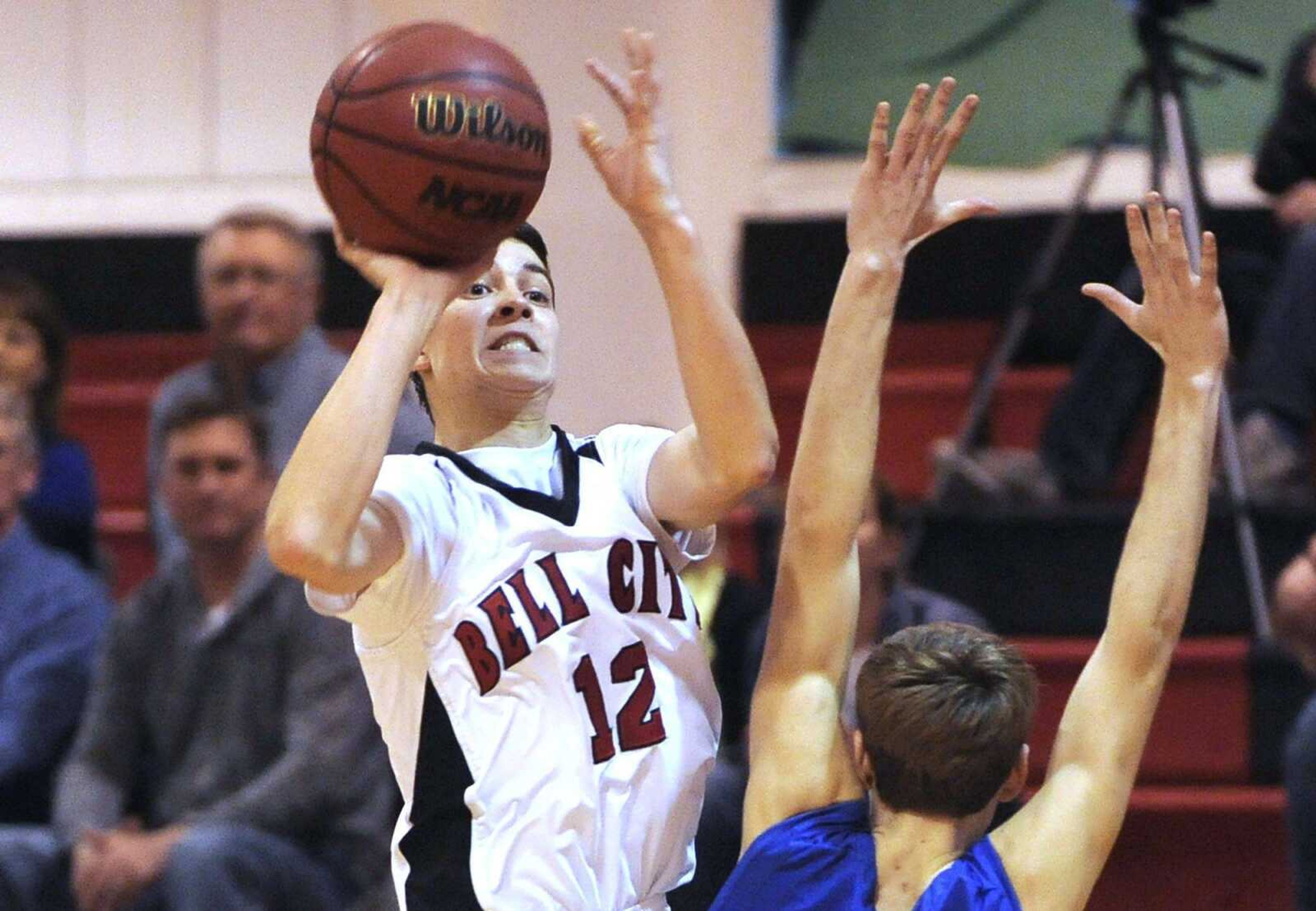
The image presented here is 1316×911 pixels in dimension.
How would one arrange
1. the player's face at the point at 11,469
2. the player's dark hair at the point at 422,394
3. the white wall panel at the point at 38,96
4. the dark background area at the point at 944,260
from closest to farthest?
the player's dark hair at the point at 422,394, the player's face at the point at 11,469, the dark background area at the point at 944,260, the white wall panel at the point at 38,96

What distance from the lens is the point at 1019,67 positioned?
19.9 feet

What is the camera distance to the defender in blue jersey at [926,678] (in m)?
2.29

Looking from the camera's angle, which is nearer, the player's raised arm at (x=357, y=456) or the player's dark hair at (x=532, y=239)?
the player's raised arm at (x=357, y=456)

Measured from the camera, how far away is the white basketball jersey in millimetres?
2236

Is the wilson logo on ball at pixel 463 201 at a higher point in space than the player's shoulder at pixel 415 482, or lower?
higher

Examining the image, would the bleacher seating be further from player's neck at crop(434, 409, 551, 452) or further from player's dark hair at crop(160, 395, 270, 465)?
player's neck at crop(434, 409, 551, 452)

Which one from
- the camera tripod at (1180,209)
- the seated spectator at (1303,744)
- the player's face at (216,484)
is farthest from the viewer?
the camera tripod at (1180,209)

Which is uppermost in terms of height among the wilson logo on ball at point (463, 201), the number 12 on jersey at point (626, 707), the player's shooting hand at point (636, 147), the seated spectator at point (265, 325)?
the player's shooting hand at point (636, 147)

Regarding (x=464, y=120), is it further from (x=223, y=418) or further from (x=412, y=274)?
(x=223, y=418)

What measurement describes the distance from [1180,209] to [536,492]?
2620mm

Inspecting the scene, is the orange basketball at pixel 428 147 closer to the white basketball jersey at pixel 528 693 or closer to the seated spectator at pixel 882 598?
the white basketball jersey at pixel 528 693

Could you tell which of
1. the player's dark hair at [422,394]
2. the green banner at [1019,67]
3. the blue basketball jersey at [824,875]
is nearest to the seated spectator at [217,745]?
the player's dark hair at [422,394]

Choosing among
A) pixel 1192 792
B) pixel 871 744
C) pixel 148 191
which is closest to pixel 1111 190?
pixel 1192 792

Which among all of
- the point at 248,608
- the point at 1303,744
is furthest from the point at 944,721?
the point at 248,608
